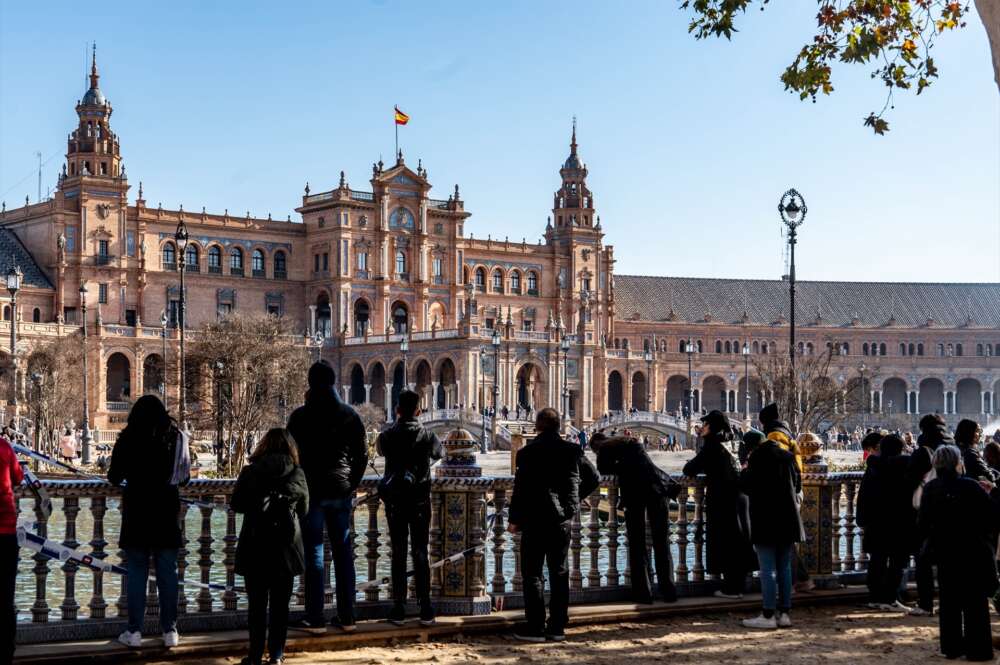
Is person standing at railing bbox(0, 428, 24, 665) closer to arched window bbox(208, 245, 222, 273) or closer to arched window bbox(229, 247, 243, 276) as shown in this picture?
arched window bbox(208, 245, 222, 273)

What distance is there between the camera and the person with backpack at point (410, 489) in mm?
10703

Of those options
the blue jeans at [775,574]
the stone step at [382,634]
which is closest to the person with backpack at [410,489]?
the stone step at [382,634]

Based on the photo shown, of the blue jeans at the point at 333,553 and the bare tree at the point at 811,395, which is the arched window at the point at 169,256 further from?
the blue jeans at the point at 333,553

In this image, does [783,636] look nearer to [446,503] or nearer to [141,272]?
[446,503]

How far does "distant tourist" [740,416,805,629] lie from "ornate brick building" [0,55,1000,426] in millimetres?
54797

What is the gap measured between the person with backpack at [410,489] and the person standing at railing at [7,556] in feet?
9.28

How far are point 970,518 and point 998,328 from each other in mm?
110542

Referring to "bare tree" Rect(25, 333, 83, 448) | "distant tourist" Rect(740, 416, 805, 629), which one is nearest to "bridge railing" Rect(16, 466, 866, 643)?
"distant tourist" Rect(740, 416, 805, 629)

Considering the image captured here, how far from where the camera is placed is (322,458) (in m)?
10.3

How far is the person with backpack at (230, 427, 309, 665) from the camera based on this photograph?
948cm

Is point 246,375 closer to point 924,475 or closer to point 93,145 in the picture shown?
point 93,145

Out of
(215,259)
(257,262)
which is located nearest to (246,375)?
(215,259)

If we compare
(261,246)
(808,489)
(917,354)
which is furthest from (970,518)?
(917,354)

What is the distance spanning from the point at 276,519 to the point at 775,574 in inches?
175
